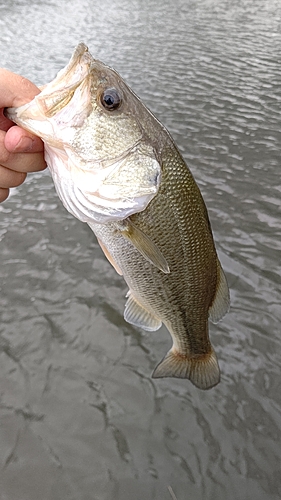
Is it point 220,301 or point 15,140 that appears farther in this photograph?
point 220,301

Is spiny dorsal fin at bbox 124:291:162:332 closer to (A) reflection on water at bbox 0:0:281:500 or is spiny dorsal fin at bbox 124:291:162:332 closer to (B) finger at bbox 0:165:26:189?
(B) finger at bbox 0:165:26:189

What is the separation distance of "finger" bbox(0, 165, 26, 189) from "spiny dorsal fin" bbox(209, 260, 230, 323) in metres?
1.11

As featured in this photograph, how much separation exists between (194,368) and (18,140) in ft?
5.55

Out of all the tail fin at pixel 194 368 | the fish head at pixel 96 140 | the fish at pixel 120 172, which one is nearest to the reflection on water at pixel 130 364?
the tail fin at pixel 194 368

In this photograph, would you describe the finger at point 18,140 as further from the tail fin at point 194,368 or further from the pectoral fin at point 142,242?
the tail fin at point 194,368

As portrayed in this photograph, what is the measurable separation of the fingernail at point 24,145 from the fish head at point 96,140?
5 centimetres

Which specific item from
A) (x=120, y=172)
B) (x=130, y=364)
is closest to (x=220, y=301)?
(x=120, y=172)

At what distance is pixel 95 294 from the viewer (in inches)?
178

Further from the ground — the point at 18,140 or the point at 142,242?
the point at 18,140

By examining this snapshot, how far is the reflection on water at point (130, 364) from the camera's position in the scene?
10.0ft

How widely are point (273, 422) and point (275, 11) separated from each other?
19.2 metres

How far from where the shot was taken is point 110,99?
160 centimetres

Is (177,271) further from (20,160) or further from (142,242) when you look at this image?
(20,160)

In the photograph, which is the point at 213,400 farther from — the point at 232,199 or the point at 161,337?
the point at 232,199
